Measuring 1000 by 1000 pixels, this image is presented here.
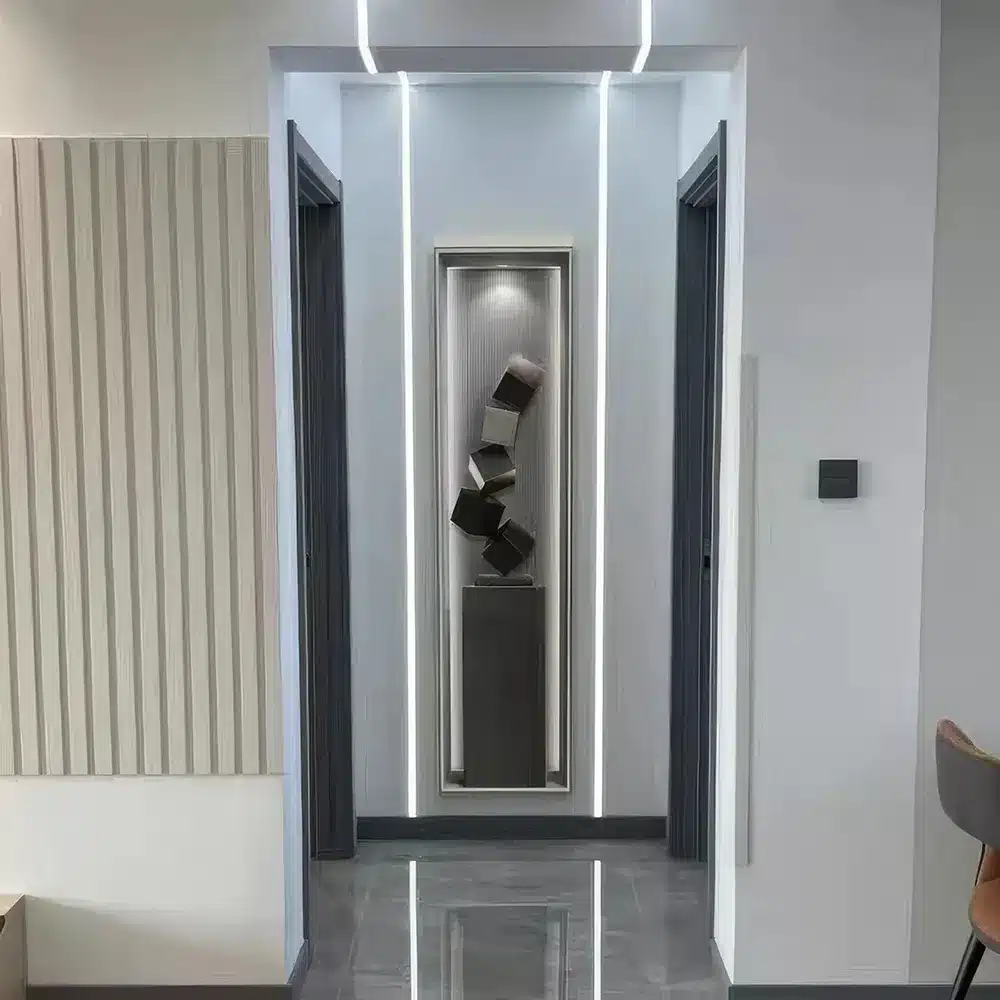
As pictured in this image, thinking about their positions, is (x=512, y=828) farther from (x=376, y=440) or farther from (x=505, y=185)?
(x=505, y=185)

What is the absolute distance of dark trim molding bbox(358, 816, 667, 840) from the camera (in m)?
3.60

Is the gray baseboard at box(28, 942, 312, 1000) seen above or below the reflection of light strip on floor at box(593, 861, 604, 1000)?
above

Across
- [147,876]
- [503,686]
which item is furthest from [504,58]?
[147,876]

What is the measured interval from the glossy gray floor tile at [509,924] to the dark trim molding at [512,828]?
0.05 meters

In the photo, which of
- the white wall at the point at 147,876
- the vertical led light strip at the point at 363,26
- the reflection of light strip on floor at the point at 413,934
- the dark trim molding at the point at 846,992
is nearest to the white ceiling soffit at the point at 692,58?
the vertical led light strip at the point at 363,26

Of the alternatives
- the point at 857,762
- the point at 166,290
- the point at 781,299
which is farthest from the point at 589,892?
the point at 166,290

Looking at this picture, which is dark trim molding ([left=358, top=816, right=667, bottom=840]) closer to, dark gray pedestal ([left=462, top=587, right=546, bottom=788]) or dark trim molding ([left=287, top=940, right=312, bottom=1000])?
dark gray pedestal ([left=462, top=587, right=546, bottom=788])

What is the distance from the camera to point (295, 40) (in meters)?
2.34

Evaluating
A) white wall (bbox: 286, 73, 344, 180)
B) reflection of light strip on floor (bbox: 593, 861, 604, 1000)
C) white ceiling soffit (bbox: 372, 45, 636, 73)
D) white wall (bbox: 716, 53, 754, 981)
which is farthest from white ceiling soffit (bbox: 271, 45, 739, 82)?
reflection of light strip on floor (bbox: 593, 861, 604, 1000)

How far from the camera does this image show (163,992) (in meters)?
2.50

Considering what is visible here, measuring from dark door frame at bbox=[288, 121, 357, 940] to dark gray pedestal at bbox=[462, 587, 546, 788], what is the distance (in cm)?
43

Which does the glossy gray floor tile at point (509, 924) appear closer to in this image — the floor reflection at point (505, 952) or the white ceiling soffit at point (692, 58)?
the floor reflection at point (505, 952)

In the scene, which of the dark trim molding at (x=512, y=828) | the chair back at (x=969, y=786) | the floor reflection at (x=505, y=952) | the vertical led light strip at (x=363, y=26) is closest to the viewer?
the chair back at (x=969, y=786)

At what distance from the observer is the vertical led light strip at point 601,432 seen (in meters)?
3.42
